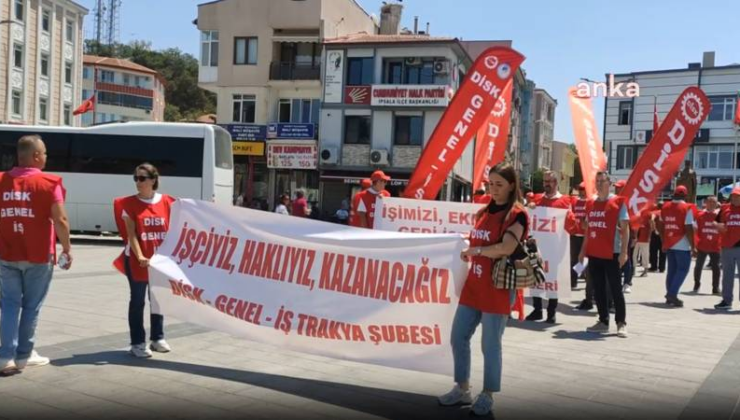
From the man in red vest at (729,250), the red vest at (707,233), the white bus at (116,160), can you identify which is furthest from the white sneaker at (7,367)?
the white bus at (116,160)

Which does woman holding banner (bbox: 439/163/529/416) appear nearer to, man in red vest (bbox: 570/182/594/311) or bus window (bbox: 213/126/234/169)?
man in red vest (bbox: 570/182/594/311)

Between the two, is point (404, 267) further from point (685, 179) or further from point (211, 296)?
point (685, 179)

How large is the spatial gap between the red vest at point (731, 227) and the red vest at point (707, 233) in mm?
1593

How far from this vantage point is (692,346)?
8156 mm

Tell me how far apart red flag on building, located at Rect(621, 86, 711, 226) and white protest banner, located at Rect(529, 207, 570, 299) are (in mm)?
1433

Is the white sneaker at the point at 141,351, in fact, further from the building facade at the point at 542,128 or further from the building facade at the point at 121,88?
the building facade at the point at 121,88

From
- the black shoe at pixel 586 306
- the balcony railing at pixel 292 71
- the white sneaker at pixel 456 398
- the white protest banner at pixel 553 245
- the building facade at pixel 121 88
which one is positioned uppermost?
the building facade at pixel 121 88

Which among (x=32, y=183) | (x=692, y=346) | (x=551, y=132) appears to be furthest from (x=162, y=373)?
(x=551, y=132)

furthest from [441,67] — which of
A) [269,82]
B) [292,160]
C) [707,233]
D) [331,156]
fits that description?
[707,233]

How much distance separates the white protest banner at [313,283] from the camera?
5.54m

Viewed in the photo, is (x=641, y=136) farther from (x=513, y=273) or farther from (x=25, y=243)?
(x=25, y=243)

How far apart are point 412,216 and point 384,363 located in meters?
4.87

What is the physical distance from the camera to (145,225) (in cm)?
662

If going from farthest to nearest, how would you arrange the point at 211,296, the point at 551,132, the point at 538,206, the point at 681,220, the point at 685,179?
the point at 551,132 < the point at 685,179 < the point at 681,220 < the point at 538,206 < the point at 211,296
